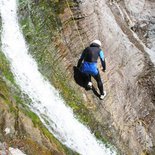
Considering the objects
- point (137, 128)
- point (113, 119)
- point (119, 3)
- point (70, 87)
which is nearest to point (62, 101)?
point (70, 87)

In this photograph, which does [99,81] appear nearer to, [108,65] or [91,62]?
[91,62]

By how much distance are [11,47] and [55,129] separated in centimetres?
529

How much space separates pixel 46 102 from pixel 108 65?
468cm

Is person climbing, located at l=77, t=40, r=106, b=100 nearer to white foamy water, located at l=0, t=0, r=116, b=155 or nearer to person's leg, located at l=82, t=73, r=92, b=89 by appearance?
person's leg, located at l=82, t=73, r=92, b=89

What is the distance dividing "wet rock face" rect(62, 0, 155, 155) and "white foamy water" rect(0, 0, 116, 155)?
1505 mm

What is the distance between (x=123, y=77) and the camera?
22.3 metres

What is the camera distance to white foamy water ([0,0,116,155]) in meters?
18.0

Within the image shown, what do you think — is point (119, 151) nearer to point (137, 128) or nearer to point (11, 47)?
point (137, 128)

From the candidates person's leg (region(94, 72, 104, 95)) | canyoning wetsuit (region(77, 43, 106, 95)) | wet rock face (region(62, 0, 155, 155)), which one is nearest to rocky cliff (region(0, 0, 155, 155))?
wet rock face (region(62, 0, 155, 155))

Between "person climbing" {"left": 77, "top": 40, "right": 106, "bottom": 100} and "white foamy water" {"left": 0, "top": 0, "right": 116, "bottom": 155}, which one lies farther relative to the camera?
"person climbing" {"left": 77, "top": 40, "right": 106, "bottom": 100}

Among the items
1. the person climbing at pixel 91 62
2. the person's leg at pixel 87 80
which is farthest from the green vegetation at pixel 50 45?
the person climbing at pixel 91 62

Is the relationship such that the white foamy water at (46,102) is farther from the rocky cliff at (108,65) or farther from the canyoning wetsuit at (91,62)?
the canyoning wetsuit at (91,62)

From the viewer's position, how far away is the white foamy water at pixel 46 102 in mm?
17984

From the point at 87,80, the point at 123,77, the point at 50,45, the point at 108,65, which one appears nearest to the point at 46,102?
the point at 87,80
